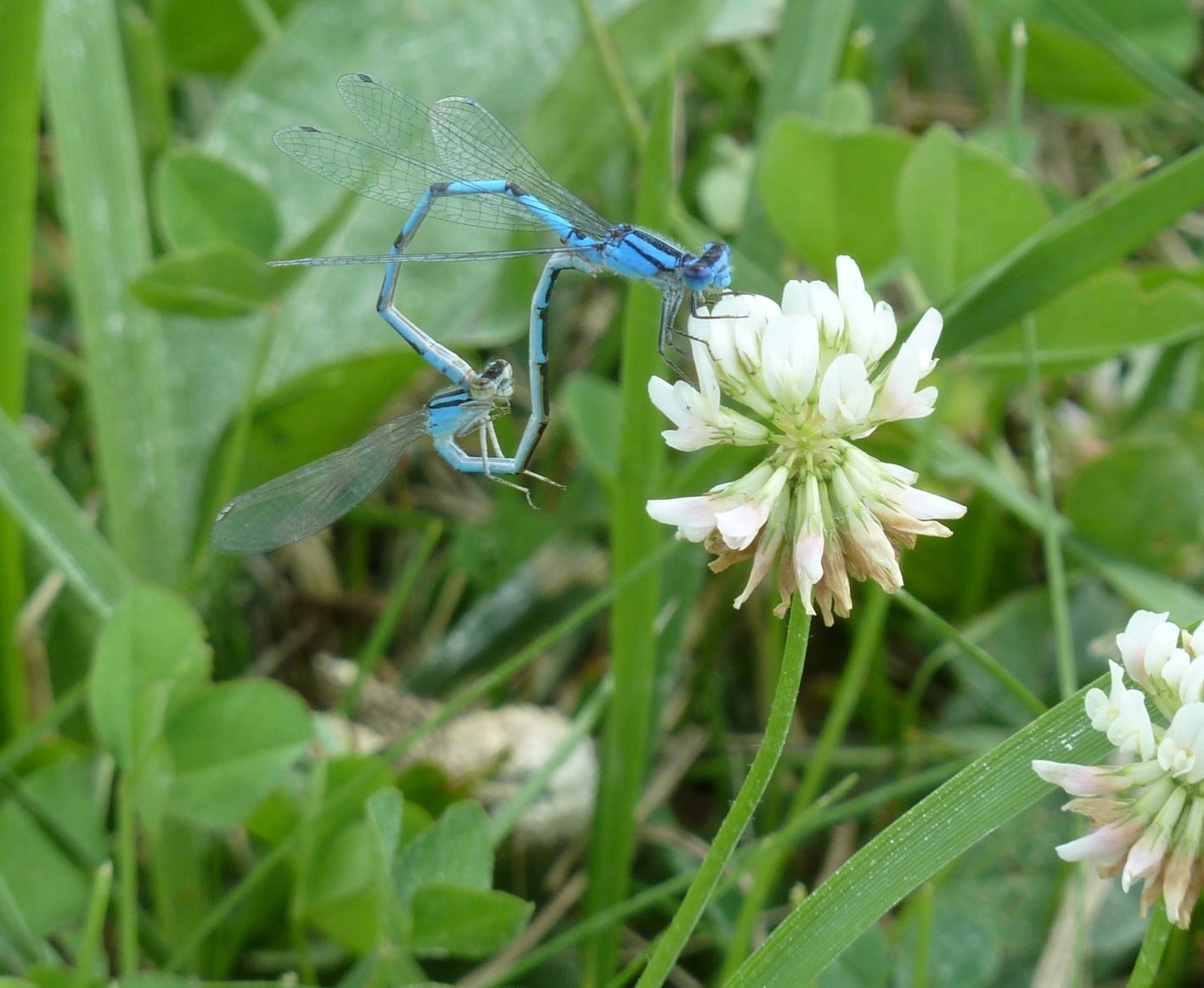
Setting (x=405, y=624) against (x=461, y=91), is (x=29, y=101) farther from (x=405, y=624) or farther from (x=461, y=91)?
(x=405, y=624)

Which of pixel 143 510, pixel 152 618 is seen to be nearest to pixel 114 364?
pixel 143 510

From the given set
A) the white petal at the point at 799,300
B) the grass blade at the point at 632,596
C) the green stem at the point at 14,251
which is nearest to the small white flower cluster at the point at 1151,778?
the white petal at the point at 799,300

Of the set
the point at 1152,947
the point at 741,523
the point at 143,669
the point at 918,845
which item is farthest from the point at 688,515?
the point at 143,669

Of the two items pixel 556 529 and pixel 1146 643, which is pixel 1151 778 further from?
pixel 556 529

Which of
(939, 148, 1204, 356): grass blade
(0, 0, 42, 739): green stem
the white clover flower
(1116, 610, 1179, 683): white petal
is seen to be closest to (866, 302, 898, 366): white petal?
the white clover flower

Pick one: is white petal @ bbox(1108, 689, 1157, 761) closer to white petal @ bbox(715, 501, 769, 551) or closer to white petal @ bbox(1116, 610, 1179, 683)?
white petal @ bbox(1116, 610, 1179, 683)
